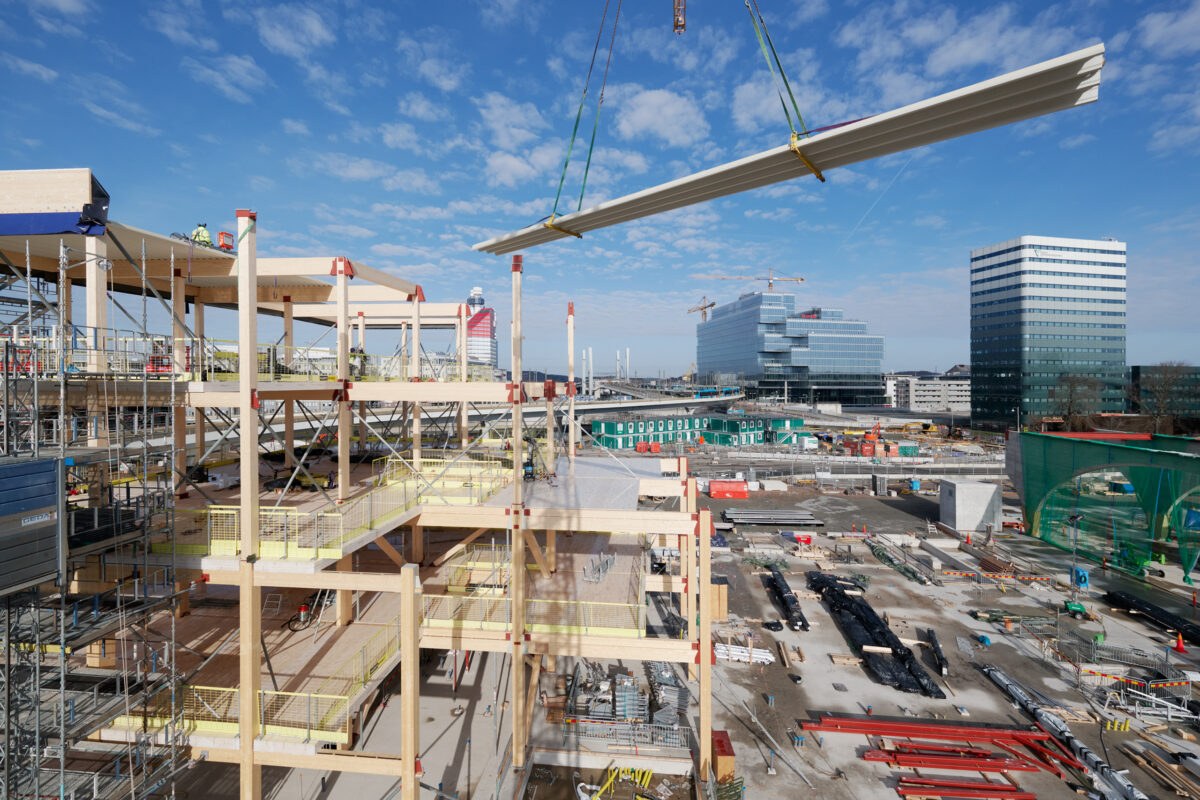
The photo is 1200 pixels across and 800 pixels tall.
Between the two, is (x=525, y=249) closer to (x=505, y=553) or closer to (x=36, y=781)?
(x=505, y=553)

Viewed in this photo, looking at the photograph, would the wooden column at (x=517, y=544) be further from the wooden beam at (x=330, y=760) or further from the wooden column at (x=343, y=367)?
the wooden column at (x=343, y=367)

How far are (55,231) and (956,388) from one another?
581ft

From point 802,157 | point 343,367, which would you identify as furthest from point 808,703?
point 343,367

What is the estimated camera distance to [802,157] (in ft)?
26.7

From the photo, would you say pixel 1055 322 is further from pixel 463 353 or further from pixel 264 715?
pixel 264 715

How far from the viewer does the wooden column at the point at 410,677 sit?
25.0ft

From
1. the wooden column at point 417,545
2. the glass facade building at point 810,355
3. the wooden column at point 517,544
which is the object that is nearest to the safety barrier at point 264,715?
the wooden column at point 517,544

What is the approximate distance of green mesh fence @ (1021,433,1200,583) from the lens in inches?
901

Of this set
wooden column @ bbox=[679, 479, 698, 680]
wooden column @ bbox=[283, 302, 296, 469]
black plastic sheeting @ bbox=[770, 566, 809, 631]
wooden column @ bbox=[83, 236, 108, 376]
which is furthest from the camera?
black plastic sheeting @ bbox=[770, 566, 809, 631]

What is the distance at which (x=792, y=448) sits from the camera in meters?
62.9

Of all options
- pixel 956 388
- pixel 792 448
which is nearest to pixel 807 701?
pixel 792 448

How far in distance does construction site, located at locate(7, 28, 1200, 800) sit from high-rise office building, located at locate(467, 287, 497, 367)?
1480 cm

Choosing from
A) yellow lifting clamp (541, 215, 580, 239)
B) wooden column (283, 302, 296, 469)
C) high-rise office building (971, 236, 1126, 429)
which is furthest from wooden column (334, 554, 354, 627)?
high-rise office building (971, 236, 1126, 429)

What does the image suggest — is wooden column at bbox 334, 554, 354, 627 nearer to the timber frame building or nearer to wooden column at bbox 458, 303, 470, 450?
the timber frame building
